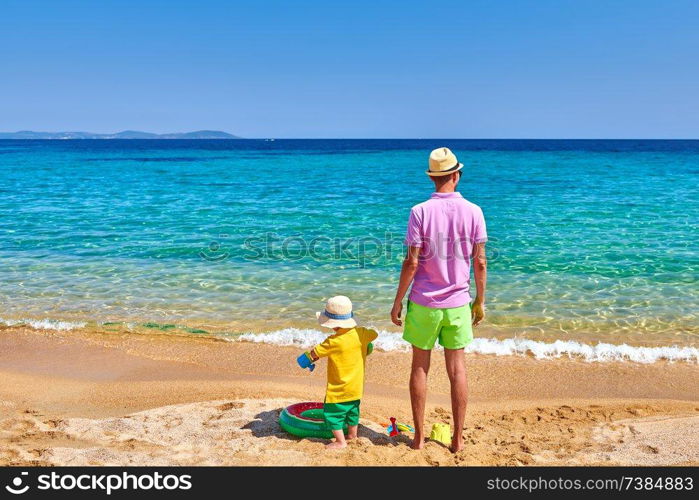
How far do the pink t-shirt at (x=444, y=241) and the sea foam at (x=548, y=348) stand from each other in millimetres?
3036

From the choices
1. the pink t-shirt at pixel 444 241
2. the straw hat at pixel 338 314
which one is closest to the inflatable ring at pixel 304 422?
the straw hat at pixel 338 314

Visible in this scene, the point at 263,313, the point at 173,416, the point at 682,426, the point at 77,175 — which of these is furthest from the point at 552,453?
the point at 77,175

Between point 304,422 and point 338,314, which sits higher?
point 338,314

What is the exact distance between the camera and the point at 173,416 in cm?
466

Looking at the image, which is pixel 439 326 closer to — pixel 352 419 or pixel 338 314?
pixel 338 314

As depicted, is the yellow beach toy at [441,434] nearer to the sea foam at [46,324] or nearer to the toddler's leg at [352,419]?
the toddler's leg at [352,419]

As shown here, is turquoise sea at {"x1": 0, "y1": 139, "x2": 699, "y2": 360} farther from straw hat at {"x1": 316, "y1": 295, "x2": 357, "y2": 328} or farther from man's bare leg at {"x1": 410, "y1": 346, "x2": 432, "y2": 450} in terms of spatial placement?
straw hat at {"x1": 316, "y1": 295, "x2": 357, "y2": 328}

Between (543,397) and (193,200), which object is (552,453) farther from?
(193,200)

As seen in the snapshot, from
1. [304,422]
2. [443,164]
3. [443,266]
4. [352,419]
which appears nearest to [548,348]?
[352,419]

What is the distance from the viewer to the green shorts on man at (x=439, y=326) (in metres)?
3.70

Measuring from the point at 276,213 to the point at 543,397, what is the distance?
535 inches

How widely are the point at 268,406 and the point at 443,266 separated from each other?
2269 mm

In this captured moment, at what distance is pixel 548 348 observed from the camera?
6.54 meters

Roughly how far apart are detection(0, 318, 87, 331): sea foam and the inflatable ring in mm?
4437
